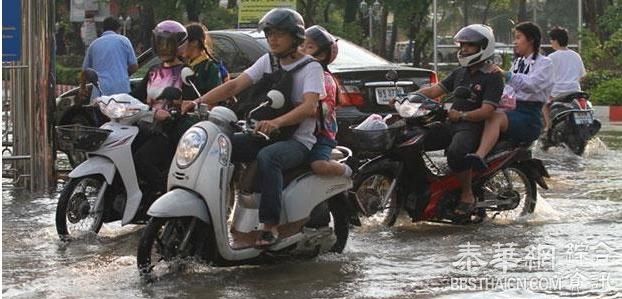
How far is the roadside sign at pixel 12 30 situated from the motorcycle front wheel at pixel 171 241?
A: 464 cm

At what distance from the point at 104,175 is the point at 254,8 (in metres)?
14.8

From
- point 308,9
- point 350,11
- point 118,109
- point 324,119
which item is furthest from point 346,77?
point 308,9

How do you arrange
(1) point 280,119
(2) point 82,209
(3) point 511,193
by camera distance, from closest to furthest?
(1) point 280,119
(2) point 82,209
(3) point 511,193

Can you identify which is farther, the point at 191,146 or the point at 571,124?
the point at 571,124

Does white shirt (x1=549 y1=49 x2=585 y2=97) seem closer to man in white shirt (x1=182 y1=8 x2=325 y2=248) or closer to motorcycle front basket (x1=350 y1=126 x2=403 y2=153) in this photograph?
motorcycle front basket (x1=350 y1=126 x2=403 y2=153)

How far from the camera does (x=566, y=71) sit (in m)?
14.5

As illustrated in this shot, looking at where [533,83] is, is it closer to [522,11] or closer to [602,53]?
[602,53]

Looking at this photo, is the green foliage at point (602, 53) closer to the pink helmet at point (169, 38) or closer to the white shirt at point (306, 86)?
the pink helmet at point (169, 38)

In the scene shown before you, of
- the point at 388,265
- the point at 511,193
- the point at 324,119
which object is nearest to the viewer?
the point at 324,119

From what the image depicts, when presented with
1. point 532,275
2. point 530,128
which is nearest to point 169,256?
point 532,275

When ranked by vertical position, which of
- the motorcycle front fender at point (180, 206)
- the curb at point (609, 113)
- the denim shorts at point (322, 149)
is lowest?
the curb at point (609, 113)

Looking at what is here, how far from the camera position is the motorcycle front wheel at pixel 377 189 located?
8633 mm

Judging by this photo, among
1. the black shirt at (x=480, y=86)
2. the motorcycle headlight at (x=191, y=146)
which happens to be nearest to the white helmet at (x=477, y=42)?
the black shirt at (x=480, y=86)

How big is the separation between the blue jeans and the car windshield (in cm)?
516
